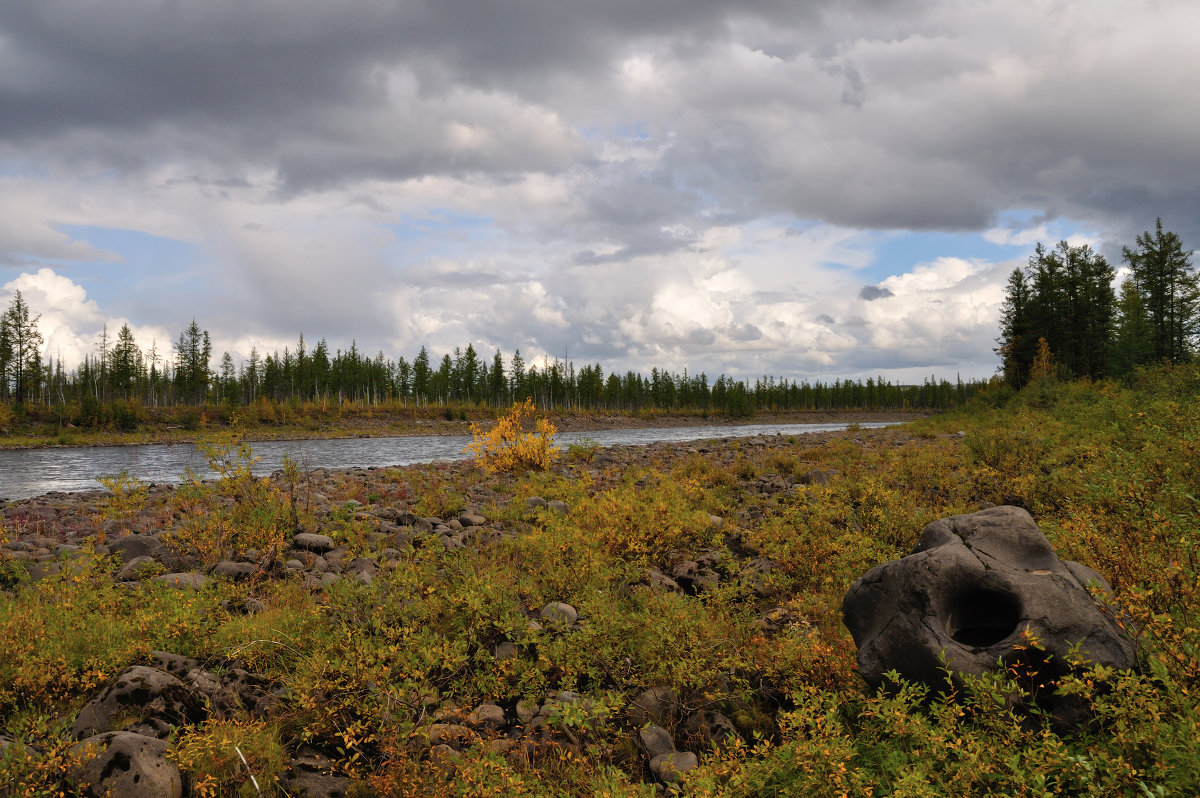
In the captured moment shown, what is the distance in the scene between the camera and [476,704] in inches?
189

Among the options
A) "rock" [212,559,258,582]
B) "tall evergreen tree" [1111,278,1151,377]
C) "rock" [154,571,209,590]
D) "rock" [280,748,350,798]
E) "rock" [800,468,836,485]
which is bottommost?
"rock" [280,748,350,798]

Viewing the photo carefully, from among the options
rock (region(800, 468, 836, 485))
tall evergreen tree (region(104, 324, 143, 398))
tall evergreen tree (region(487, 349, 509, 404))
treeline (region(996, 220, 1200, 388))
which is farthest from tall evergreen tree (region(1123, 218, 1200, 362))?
tall evergreen tree (region(104, 324, 143, 398))

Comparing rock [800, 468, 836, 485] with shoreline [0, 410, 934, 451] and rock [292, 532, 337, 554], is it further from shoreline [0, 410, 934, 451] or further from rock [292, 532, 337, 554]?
shoreline [0, 410, 934, 451]

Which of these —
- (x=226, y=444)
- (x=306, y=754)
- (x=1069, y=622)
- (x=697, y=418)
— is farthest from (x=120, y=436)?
(x=697, y=418)

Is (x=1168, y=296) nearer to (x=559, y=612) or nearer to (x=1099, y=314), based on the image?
(x=1099, y=314)

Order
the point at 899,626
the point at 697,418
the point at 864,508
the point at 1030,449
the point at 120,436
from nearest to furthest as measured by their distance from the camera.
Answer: the point at 899,626, the point at 864,508, the point at 1030,449, the point at 120,436, the point at 697,418

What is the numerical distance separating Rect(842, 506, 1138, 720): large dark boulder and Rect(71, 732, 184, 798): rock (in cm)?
457

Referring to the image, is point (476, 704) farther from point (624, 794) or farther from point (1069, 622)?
point (1069, 622)

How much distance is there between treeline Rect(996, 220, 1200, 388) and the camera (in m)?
47.3

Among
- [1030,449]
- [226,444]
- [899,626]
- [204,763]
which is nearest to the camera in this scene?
[204,763]

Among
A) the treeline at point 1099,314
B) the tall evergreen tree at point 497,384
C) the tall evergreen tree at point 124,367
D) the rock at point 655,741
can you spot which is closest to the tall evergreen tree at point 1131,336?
the treeline at point 1099,314

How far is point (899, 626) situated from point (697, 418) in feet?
372

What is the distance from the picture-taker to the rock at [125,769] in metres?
3.48

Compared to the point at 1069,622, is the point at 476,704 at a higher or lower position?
lower
